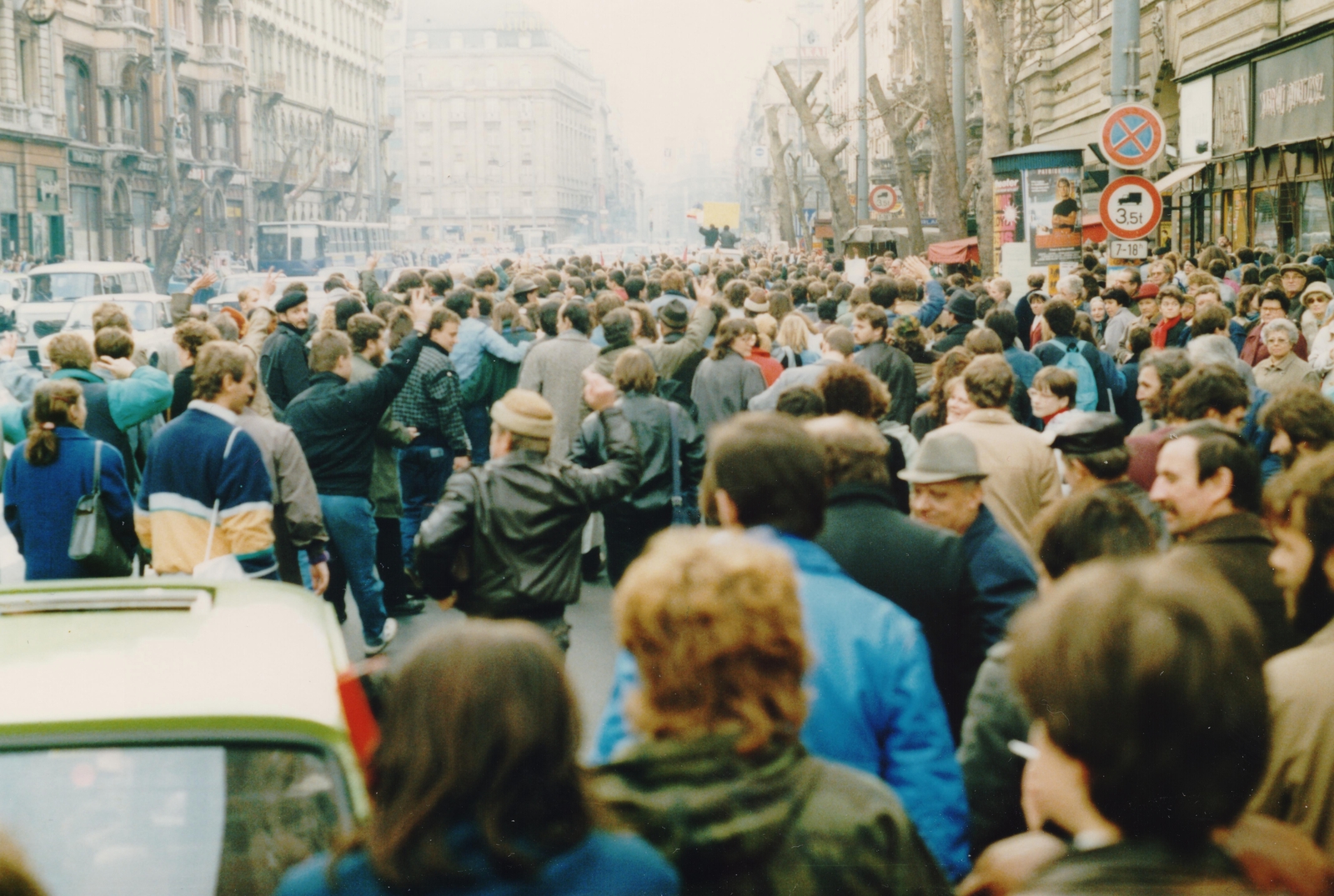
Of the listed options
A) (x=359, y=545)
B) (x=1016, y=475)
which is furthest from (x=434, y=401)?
(x=1016, y=475)

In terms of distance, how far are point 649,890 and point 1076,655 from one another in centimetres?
66

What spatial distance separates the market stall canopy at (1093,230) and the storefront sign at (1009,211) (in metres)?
4.80

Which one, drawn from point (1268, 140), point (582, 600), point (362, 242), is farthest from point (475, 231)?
point (582, 600)

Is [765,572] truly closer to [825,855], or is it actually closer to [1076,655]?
[825,855]

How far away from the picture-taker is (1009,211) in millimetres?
20047

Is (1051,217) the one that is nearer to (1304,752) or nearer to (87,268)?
(1304,752)

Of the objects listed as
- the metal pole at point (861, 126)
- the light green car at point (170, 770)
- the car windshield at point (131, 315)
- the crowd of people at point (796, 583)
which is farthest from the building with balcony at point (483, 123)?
the light green car at point (170, 770)

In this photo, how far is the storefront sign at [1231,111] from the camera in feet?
66.3

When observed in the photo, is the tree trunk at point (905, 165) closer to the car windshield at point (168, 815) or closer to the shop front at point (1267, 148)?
the shop front at point (1267, 148)

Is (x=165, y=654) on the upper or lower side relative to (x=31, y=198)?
lower

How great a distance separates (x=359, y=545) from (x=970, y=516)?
4178mm

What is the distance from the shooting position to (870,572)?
3.85 metres

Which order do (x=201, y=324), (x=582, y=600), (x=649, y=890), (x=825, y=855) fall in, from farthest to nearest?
(x=582, y=600) < (x=201, y=324) < (x=825, y=855) < (x=649, y=890)

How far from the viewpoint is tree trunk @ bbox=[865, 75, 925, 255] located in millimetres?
30922
